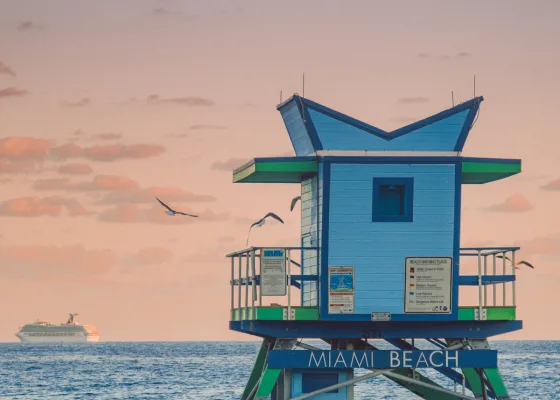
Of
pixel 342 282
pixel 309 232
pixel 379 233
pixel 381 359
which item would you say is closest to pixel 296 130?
pixel 309 232

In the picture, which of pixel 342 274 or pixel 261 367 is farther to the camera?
pixel 261 367

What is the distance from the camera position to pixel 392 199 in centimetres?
3600

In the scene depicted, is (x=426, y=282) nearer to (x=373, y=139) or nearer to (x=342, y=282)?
(x=342, y=282)

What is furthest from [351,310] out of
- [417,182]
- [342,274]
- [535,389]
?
[535,389]

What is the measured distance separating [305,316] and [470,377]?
160 inches

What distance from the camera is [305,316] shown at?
35.5 meters

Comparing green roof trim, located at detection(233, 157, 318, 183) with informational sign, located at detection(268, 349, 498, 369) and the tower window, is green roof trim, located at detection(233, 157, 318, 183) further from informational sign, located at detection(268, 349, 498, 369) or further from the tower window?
informational sign, located at detection(268, 349, 498, 369)

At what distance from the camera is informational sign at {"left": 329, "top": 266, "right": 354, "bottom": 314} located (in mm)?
35375

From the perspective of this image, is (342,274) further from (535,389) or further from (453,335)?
(535,389)

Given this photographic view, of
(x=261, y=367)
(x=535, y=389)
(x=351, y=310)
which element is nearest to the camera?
(x=351, y=310)

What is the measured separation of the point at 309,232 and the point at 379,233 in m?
2.15

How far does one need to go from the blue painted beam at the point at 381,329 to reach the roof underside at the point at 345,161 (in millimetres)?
3292

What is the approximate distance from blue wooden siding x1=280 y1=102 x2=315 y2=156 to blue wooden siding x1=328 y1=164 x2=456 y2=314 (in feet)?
4.30

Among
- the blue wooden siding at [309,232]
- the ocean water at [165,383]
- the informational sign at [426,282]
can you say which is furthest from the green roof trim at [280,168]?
the ocean water at [165,383]
